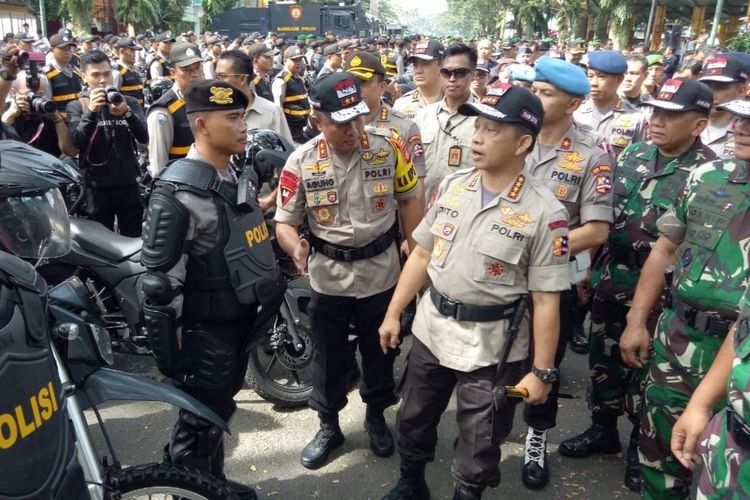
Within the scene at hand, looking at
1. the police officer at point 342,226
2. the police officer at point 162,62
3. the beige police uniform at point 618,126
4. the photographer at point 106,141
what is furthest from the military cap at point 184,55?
the police officer at point 162,62

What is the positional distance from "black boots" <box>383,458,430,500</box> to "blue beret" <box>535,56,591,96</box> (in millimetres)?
1922

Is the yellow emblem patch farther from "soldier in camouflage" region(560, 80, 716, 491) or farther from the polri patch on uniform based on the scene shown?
"soldier in camouflage" region(560, 80, 716, 491)

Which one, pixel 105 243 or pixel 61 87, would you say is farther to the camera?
pixel 61 87

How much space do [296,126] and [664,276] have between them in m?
6.70

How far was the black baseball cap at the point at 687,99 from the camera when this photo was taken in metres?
2.76

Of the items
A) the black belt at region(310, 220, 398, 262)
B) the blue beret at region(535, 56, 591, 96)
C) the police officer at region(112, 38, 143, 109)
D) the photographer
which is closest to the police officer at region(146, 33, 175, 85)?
the police officer at region(112, 38, 143, 109)

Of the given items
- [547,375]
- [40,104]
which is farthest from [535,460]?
[40,104]

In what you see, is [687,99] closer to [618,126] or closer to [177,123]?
[618,126]

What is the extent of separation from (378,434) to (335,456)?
26cm

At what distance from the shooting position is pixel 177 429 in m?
2.42

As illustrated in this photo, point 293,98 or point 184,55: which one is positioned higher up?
point 184,55

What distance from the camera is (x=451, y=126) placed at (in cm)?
409

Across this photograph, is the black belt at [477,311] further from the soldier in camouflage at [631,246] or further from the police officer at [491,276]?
the soldier in camouflage at [631,246]

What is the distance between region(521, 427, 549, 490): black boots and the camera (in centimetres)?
296
